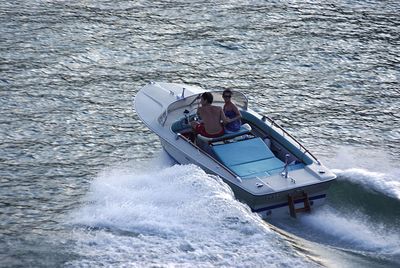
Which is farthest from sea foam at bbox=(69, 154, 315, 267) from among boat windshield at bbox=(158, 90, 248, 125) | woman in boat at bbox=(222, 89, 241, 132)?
boat windshield at bbox=(158, 90, 248, 125)

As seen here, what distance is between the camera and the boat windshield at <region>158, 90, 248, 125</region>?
2114 cm

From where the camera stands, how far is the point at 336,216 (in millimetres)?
18594

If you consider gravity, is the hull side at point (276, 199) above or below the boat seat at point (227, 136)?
below

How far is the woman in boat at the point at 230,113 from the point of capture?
20289mm

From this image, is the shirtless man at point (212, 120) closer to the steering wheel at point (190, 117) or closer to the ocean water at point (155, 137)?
the steering wheel at point (190, 117)

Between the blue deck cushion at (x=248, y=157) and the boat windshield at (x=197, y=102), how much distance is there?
5.02ft

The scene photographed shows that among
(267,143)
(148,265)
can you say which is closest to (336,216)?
(267,143)

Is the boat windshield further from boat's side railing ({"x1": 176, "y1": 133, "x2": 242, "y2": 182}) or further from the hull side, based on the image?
the hull side

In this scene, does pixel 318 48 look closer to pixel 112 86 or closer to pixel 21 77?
pixel 112 86

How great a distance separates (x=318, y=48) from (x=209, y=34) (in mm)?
3118

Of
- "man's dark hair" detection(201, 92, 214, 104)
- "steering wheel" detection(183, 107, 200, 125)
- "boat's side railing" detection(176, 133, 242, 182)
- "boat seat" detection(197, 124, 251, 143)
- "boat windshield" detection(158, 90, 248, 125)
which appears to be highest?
"man's dark hair" detection(201, 92, 214, 104)

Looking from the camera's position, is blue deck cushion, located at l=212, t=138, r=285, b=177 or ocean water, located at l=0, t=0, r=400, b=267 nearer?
ocean water, located at l=0, t=0, r=400, b=267

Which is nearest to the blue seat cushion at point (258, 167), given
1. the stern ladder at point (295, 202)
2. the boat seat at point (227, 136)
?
the stern ladder at point (295, 202)

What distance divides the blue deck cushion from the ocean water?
0.54 m
